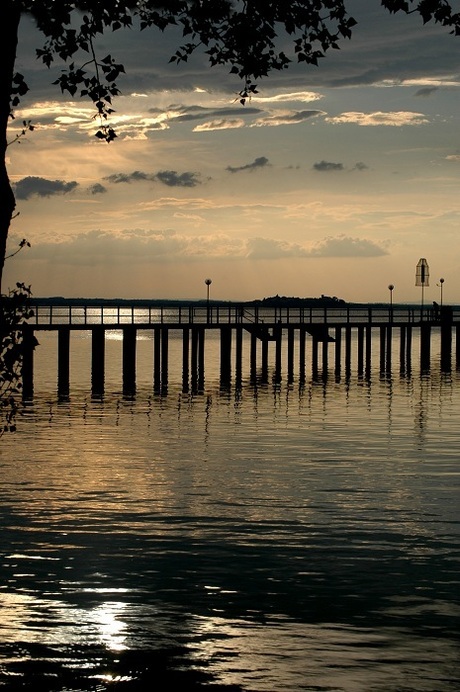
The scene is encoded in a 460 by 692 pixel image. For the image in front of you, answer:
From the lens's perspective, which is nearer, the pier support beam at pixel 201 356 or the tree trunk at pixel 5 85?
the tree trunk at pixel 5 85

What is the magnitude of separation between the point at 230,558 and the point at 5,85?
8092 mm

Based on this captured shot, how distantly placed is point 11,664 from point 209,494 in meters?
12.4

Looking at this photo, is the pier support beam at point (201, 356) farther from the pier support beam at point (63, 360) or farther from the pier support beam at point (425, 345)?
the pier support beam at point (425, 345)

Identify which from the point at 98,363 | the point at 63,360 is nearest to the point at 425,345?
the point at 98,363

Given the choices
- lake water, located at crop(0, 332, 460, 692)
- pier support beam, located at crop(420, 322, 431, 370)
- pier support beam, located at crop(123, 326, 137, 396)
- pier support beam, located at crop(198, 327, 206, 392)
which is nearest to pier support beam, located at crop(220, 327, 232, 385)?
pier support beam, located at crop(198, 327, 206, 392)

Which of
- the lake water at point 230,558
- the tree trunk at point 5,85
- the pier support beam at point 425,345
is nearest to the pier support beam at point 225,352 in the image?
the pier support beam at point 425,345

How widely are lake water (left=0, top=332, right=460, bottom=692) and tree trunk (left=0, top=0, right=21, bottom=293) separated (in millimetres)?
4498

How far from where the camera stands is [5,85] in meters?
13.2

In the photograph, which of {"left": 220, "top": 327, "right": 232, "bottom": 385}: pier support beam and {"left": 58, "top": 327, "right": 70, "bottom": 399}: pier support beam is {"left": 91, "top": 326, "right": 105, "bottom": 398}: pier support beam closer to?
{"left": 58, "top": 327, "right": 70, "bottom": 399}: pier support beam

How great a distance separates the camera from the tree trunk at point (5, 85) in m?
13.2

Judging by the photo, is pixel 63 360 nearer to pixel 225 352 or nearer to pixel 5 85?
pixel 225 352

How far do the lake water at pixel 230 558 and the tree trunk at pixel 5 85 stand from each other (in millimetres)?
4498

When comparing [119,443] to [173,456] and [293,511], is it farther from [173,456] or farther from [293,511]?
[293,511]

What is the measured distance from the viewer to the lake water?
12.7m
